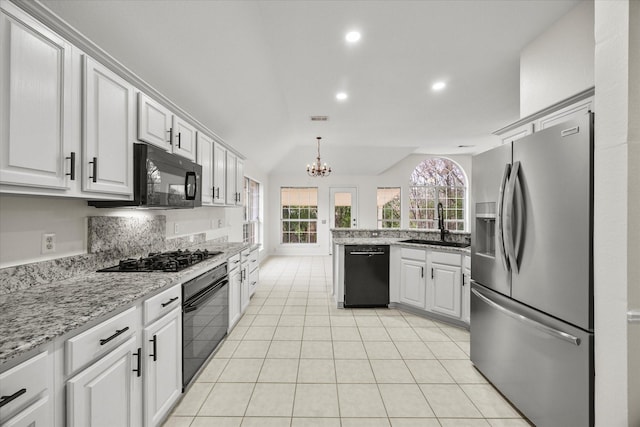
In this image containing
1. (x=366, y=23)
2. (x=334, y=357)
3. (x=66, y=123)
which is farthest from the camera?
(x=334, y=357)

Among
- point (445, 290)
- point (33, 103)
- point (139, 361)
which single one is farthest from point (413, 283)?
point (33, 103)

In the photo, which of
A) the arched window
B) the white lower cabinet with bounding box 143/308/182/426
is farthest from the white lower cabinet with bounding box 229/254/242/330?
the arched window

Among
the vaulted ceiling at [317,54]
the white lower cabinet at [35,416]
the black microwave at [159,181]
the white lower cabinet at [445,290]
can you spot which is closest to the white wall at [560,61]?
the vaulted ceiling at [317,54]

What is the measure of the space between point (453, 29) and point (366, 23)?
72cm

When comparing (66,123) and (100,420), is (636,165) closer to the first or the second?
(100,420)

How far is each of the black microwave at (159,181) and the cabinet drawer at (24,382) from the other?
44.6 inches

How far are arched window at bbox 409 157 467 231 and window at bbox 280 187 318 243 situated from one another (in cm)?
293

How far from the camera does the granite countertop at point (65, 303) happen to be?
90cm

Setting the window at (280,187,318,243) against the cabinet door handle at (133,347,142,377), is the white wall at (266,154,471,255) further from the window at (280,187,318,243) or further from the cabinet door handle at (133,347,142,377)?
the cabinet door handle at (133,347,142,377)

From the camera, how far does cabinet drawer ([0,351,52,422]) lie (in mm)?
784

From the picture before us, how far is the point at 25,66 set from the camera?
1138 mm

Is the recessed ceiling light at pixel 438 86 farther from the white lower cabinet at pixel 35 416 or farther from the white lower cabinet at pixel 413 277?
the white lower cabinet at pixel 35 416

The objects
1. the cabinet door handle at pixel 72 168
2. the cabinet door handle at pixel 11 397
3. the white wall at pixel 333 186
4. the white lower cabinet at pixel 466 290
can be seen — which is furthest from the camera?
the white wall at pixel 333 186

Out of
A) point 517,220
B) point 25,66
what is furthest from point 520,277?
point 25,66
